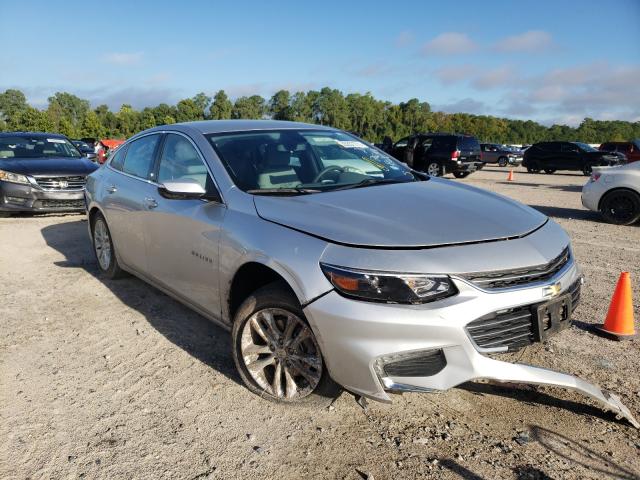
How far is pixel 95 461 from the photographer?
8.62 ft

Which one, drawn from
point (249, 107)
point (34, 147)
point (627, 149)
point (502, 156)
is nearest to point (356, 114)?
point (249, 107)

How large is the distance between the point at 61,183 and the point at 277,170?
23.9 ft

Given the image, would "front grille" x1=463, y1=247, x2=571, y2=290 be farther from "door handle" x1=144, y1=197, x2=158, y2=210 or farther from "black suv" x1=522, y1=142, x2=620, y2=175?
"black suv" x1=522, y1=142, x2=620, y2=175

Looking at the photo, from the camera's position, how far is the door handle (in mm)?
4194

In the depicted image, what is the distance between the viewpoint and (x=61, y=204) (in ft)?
31.2

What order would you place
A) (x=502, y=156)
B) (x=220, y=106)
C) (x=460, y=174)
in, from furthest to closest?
(x=220, y=106)
(x=502, y=156)
(x=460, y=174)

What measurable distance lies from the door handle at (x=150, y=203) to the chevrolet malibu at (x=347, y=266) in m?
0.02

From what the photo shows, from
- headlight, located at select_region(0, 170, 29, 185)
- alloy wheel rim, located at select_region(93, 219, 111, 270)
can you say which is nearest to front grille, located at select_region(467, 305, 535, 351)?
alloy wheel rim, located at select_region(93, 219, 111, 270)

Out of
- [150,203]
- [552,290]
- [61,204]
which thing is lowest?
[61,204]

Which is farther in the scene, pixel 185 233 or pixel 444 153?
pixel 444 153

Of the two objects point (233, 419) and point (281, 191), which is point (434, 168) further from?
point (233, 419)

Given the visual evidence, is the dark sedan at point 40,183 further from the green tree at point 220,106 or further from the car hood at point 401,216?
the green tree at point 220,106

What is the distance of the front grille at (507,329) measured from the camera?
2.54 m

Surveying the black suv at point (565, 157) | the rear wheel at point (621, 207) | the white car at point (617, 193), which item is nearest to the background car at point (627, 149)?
the black suv at point (565, 157)
